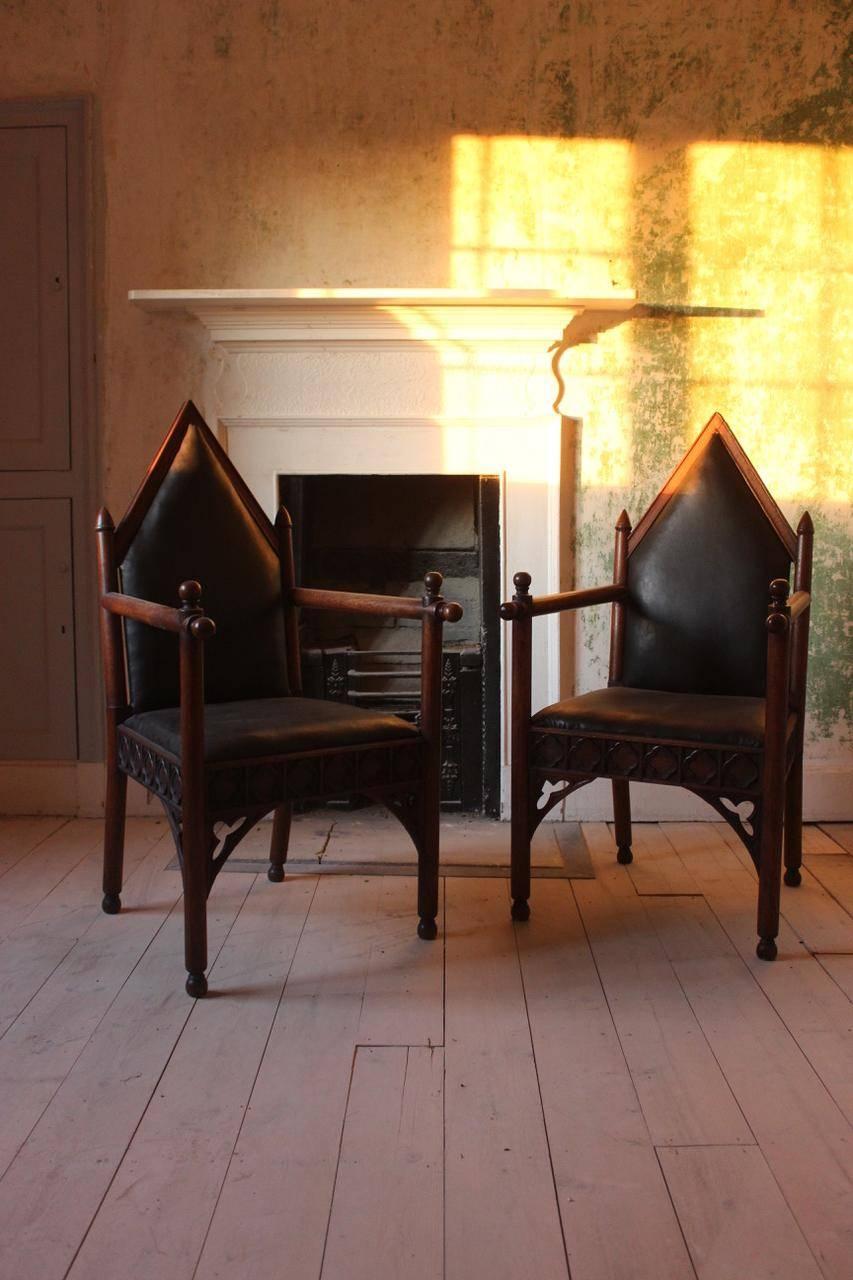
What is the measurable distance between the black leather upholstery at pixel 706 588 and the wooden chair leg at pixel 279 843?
0.93 meters

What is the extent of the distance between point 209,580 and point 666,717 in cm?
110

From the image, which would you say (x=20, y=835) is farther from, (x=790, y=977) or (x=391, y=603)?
(x=790, y=977)

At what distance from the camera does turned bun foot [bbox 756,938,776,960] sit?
252 centimetres

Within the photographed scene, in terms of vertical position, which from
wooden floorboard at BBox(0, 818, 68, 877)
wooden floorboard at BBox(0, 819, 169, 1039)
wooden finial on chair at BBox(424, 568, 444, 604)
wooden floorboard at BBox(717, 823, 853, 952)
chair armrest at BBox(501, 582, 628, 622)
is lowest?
wooden floorboard at BBox(717, 823, 853, 952)

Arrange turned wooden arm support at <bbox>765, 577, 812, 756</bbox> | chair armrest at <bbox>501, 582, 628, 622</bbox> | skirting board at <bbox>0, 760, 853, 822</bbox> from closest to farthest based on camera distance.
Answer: turned wooden arm support at <bbox>765, 577, 812, 756</bbox>, chair armrest at <bbox>501, 582, 628, 622</bbox>, skirting board at <bbox>0, 760, 853, 822</bbox>

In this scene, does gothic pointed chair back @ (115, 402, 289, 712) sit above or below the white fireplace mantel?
below

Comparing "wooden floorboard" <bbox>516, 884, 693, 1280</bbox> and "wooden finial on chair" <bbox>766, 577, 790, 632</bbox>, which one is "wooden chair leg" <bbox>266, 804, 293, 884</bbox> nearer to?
"wooden floorboard" <bbox>516, 884, 693, 1280</bbox>

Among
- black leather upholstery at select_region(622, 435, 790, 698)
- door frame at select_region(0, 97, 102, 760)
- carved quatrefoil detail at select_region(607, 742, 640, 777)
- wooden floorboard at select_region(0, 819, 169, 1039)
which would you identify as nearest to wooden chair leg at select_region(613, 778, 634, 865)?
black leather upholstery at select_region(622, 435, 790, 698)

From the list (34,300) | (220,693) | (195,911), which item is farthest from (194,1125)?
(34,300)

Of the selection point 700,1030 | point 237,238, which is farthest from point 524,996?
point 237,238

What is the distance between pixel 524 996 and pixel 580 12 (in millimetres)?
2734

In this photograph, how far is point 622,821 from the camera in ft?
10.5

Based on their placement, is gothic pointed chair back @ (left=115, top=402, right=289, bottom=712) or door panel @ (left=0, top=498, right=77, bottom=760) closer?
gothic pointed chair back @ (left=115, top=402, right=289, bottom=712)

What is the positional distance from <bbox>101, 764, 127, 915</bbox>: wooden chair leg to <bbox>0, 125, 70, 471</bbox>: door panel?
4.08 feet
